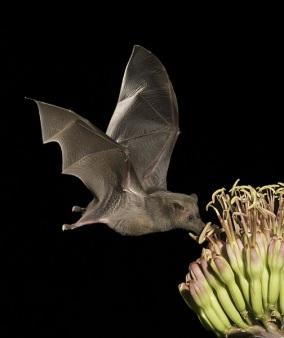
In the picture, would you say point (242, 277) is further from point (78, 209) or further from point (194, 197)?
point (78, 209)

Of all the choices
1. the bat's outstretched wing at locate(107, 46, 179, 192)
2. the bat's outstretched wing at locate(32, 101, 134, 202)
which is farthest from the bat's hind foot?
the bat's outstretched wing at locate(107, 46, 179, 192)

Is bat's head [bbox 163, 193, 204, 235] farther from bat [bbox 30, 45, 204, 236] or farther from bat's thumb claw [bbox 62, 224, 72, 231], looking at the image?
bat's thumb claw [bbox 62, 224, 72, 231]

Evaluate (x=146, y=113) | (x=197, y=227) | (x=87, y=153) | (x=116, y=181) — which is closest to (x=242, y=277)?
(x=197, y=227)

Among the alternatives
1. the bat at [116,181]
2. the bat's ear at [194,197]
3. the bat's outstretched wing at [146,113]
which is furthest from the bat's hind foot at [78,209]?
the bat's ear at [194,197]

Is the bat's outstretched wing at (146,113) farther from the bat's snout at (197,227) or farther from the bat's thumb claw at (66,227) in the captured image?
the bat's thumb claw at (66,227)

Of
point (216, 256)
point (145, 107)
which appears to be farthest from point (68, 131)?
point (216, 256)
